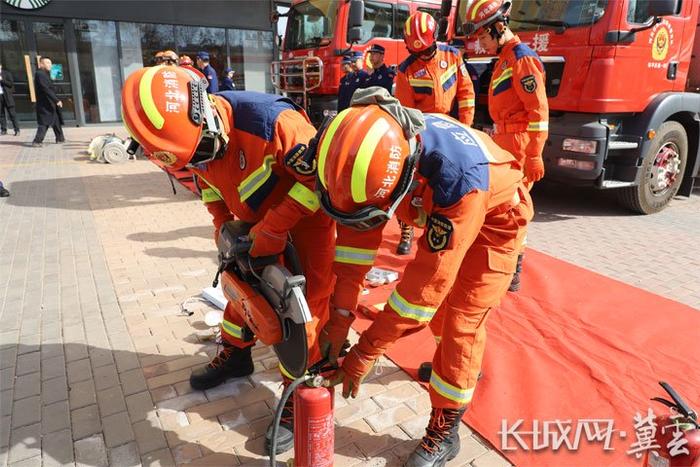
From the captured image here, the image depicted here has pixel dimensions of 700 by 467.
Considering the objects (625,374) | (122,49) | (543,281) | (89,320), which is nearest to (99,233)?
(89,320)

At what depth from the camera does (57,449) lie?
2246 millimetres

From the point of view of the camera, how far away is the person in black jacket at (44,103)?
1061 centimetres

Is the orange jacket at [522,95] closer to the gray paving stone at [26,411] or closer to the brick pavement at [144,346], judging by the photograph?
the brick pavement at [144,346]

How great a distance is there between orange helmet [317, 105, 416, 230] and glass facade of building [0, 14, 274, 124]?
14776mm

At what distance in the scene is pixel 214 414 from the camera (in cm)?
248

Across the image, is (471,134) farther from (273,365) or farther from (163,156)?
(273,365)

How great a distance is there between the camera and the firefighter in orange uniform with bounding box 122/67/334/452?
1.80 metres

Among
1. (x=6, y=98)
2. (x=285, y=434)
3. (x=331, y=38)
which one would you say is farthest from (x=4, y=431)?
(x=6, y=98)

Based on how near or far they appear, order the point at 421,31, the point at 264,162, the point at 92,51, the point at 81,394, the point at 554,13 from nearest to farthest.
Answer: the point at 264,162 → the point at 81,394 → the point at 421,31 → the point at 554,13 → the point at 92,51

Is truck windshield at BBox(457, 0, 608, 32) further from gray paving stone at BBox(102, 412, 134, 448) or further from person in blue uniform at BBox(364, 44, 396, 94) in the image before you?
gray paving stone at BBox(102, 412, 134, 448)

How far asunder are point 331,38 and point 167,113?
6.93 m

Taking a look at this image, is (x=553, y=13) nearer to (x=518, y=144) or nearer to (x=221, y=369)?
(x=518, y=144)

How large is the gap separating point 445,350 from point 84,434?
1749 mm

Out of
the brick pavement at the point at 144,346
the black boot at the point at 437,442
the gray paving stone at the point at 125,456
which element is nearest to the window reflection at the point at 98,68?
the brick pavement at the point at 144,346
